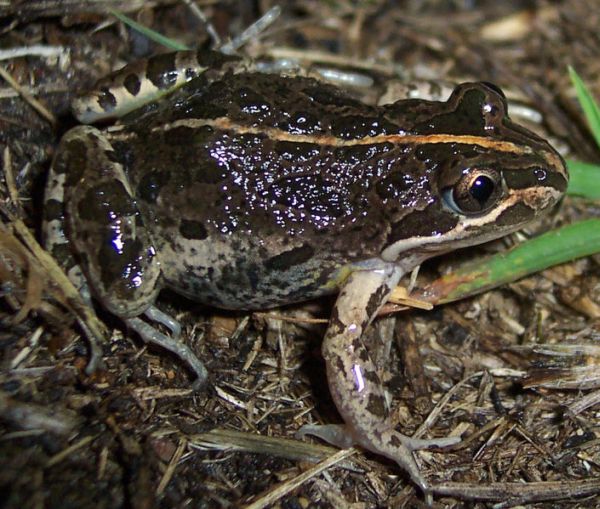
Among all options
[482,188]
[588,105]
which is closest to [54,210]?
[482,188]

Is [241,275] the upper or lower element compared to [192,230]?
lower

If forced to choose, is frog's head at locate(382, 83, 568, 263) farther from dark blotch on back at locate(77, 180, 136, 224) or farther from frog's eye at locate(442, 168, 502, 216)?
dark blotch on back at locate(77, 180, 136, 224)

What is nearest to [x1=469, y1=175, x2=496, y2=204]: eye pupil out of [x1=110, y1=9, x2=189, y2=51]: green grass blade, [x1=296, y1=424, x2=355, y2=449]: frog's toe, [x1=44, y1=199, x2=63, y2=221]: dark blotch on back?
[x1=296, y1=424, x2=355, y2=449]: frog's toe

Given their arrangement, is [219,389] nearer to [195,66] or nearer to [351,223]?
[351,223]

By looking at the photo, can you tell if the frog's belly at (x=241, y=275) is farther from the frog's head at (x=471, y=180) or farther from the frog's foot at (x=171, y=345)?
the frog's head at (x=471, y=180)

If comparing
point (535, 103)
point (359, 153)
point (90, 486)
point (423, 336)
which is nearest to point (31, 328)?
point (90, 486)

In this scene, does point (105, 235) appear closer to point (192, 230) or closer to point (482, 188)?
point (192, 230)
